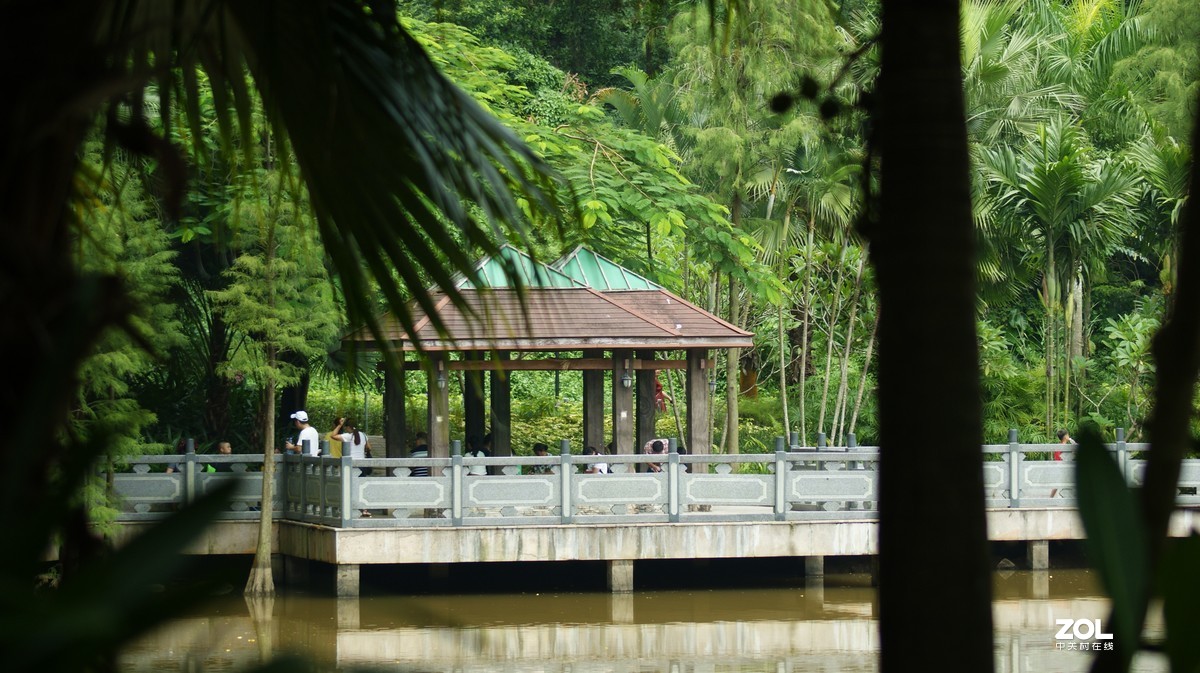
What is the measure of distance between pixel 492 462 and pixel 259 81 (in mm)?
12337

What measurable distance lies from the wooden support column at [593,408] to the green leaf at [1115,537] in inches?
601

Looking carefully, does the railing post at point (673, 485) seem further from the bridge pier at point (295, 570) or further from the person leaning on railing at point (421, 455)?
the bridge pier at point (295, 570)

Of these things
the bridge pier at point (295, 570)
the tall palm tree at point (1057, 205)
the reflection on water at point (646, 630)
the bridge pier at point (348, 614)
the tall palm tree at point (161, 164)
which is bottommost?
the reflection on water at point (646, 630)

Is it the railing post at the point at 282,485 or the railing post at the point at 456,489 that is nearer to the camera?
the railing post at the point at 456,489

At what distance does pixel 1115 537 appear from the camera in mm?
967

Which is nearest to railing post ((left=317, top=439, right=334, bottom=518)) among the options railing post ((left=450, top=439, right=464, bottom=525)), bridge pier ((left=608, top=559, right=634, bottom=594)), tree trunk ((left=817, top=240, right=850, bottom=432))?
railing post ((left=450, top=439, right=464, bottom=525))

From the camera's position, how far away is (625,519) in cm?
1449

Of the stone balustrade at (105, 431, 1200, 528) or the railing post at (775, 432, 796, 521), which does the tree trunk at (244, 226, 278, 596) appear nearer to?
the stone balustrade at (105, 431, 1200, 528)

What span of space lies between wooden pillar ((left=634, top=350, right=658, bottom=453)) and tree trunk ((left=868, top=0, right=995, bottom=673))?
14.9 m

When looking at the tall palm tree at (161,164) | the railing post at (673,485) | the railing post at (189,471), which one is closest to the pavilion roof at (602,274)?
the railing post at (673,485)

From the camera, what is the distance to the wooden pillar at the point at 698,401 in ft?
52.8

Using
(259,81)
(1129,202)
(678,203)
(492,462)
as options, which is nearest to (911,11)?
(259,81)

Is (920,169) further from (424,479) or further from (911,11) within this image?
(424,479)

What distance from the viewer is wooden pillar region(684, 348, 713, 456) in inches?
634
